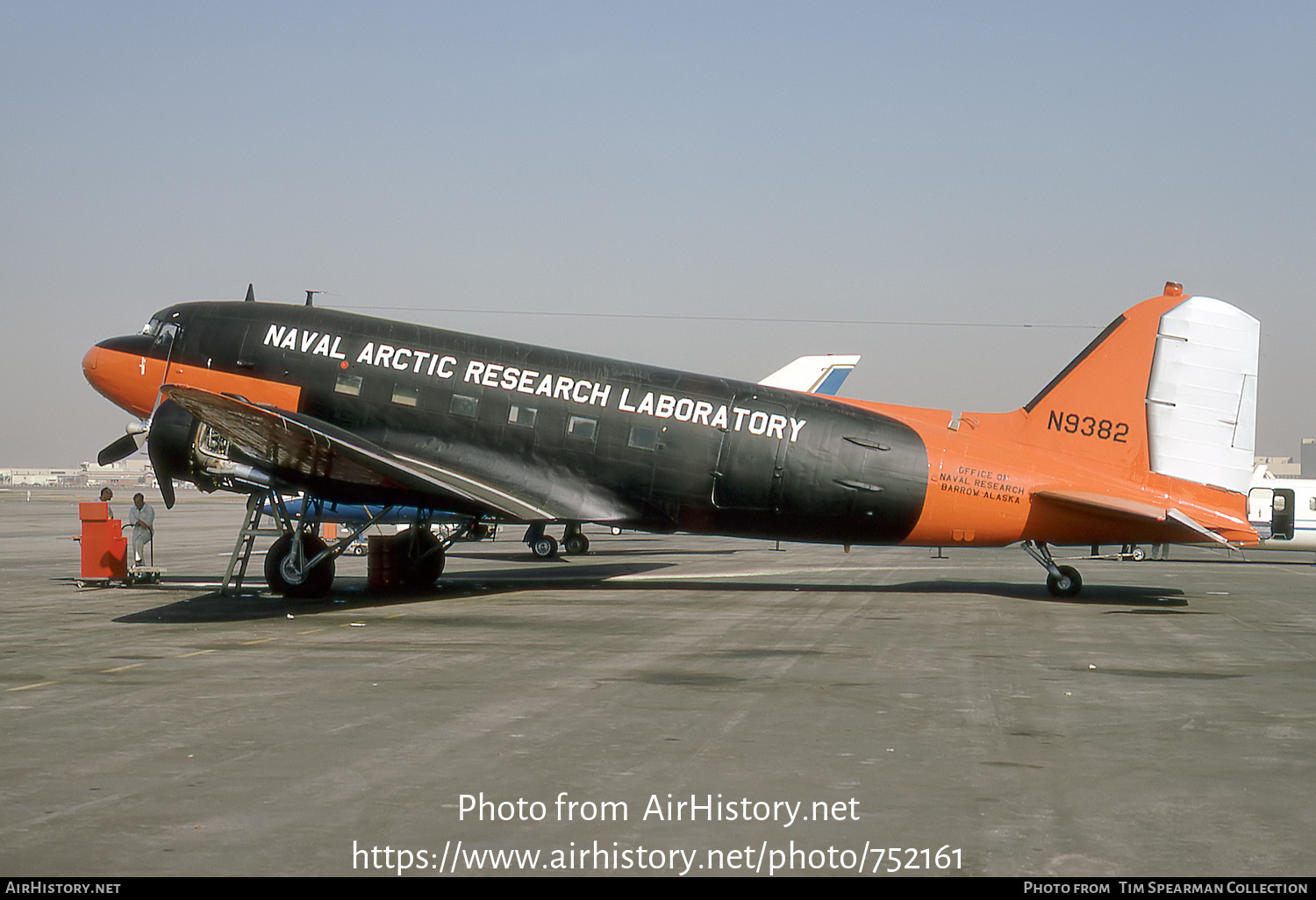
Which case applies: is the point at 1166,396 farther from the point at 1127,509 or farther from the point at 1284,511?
the point at 1284,511

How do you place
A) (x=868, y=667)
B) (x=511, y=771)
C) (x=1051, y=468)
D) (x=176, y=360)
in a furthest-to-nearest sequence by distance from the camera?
1. (x=176, y=360)
2. (x=1051, y=468)
3. (x=868, y=667)
4. (x=511, y=771)

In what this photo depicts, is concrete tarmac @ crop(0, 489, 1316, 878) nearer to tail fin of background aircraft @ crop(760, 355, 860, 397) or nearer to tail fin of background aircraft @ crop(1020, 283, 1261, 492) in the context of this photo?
tail fin of background aircraft @ crop(1020, 283, 1261, 492)

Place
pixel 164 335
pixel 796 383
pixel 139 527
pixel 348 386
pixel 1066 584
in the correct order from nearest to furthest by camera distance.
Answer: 1. pixel 1066 584
2. pixel 348 386
3. pixel 164 335
4. pixel 139 527
5. pixel 796 383

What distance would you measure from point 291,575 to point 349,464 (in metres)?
2.72

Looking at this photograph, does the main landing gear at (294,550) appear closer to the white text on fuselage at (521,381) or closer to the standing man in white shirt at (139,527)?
the white text on fuselage at (521,381)

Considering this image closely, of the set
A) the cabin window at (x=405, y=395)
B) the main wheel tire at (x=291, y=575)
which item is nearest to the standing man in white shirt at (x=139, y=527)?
the main wheel tire at (x=291, y=575)

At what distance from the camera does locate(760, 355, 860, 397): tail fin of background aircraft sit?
3934cm

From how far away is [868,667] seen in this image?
550 inches

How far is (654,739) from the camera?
9.80 metres

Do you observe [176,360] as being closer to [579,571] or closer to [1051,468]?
[579,571]

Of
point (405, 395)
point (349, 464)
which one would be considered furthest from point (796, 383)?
point (349, 464)

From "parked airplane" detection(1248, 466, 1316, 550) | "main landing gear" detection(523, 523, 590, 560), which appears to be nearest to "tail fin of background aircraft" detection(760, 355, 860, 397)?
"main landing gear" detection(523, 523, 590, 560)

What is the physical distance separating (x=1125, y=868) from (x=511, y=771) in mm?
4367

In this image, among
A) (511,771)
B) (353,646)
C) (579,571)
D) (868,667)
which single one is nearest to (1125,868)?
(511,771)
